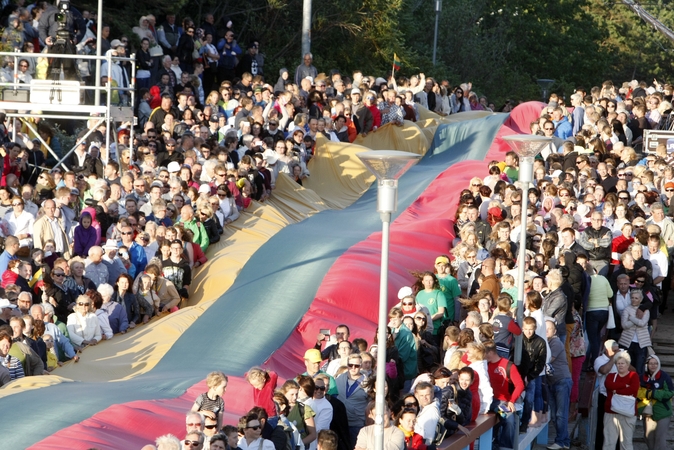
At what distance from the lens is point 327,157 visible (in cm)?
2231

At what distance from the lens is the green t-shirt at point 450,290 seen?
13.4 meters

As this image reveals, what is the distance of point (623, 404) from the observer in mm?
13734

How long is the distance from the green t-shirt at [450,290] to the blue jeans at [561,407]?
54.1 inches

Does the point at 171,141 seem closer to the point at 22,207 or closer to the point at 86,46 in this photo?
the point at 86,46

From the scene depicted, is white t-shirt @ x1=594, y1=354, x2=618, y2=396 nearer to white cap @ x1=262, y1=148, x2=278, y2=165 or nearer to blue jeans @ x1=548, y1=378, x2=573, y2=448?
blue jeans @ x1=548, y1=378, x2=573, y2=448

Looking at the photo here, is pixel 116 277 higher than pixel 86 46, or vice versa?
pixel 86 46

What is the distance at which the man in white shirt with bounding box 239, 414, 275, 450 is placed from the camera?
29.1 feet

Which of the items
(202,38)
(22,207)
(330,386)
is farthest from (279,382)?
(202,38)

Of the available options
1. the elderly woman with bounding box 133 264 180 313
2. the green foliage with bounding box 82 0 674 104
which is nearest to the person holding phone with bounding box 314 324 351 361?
the elderly woman with bounding box 133 264 180 313

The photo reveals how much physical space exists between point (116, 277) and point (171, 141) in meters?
4.70

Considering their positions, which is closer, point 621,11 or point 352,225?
point 352,225

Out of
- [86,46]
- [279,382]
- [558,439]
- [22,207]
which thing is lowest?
[558,439]

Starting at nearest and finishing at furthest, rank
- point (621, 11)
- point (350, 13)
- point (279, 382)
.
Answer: point (279, 382), point (350, 13), point (621, 11)

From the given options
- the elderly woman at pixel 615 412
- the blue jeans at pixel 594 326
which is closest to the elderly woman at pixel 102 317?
the elderly woman at pixel 615 412
